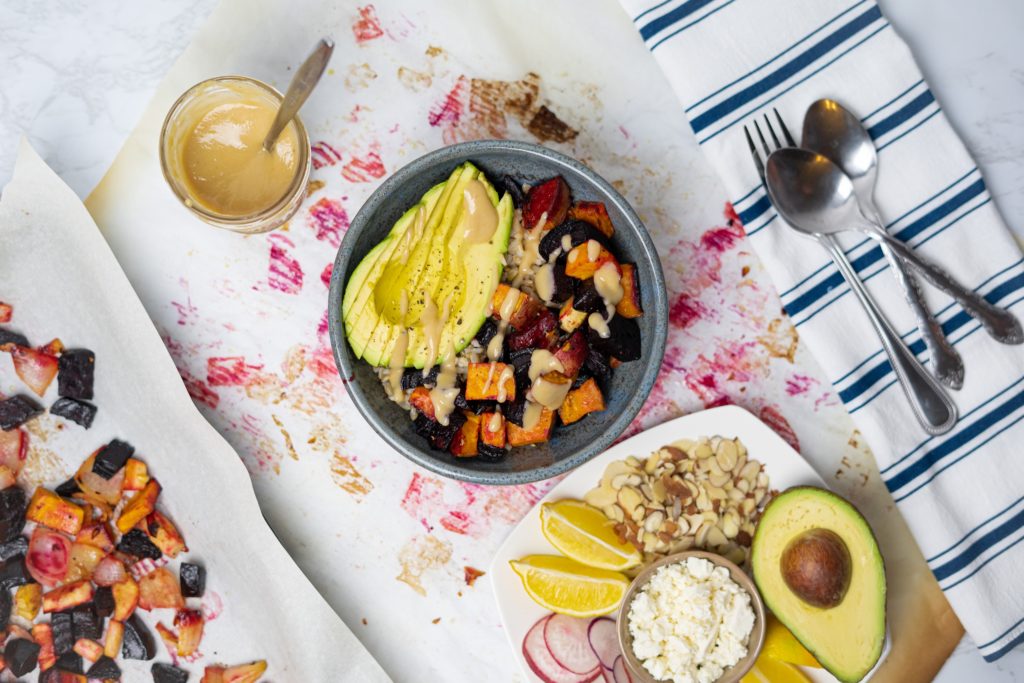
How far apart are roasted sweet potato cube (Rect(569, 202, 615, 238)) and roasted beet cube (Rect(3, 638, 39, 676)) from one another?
1450 millimetres

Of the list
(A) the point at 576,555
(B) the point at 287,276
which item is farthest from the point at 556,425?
(B) the point at 287,276

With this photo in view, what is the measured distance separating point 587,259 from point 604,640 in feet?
2.52

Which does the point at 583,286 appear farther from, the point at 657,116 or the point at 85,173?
the point at 85,173

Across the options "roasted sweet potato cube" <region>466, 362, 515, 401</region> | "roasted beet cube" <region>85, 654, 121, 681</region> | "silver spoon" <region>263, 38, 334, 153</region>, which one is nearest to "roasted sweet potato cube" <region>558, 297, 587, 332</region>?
"roasted sweet potato cube" <region>466, 362, 515, 401</region>

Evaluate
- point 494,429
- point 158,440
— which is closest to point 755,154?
point 494,429

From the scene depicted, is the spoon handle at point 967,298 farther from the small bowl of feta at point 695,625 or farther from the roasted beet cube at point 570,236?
the small bowl of feta at point 695,625

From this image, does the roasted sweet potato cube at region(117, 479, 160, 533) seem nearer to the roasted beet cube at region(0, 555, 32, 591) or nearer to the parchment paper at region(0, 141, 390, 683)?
the parchment paper at region(0, 141, 390, 683)

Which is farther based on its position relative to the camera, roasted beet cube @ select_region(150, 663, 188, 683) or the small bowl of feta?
roasted beet cube @ select_region(150, 663, 188, 683)

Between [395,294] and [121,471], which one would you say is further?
[121,471]

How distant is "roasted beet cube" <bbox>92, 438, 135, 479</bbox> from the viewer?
1.64m

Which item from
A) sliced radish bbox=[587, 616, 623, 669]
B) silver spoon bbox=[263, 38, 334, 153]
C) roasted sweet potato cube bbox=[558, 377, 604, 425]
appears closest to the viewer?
silver spoon bbox=[263, 38, 334, 153]

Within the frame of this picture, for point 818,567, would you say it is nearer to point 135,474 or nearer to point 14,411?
point 135,474

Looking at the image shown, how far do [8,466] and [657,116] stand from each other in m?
1.53

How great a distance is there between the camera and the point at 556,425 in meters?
1.53
